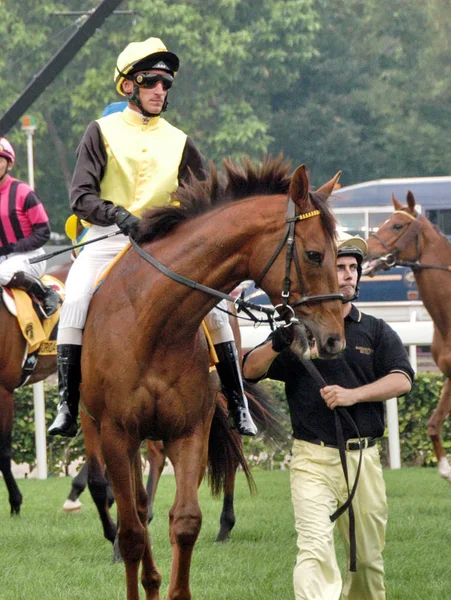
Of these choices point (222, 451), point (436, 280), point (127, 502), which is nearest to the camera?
point (127, 502)

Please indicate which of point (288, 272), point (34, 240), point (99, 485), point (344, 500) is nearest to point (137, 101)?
point (288, 272)

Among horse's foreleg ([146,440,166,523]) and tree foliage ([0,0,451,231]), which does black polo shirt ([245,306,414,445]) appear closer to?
horse's foreleg ([146,440,166,523])

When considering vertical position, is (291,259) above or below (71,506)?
above

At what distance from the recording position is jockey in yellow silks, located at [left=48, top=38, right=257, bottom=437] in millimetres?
5398

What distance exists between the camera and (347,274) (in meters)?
4.95

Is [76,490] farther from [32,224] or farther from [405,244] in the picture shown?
[405,244]

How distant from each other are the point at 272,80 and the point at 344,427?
31.8 metres

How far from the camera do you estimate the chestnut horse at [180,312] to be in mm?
4641

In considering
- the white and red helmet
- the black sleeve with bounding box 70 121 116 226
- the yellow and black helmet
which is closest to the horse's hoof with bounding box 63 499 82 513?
the white and red helmet

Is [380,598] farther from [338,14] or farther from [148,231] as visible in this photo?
[338,14]

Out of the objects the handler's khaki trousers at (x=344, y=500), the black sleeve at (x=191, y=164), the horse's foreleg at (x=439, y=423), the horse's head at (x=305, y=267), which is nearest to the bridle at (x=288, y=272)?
the horse's head at (x=305, y=267)

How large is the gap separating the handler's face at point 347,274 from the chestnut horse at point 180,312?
372 mm

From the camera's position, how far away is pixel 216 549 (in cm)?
705

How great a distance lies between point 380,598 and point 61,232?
31.1 metres
